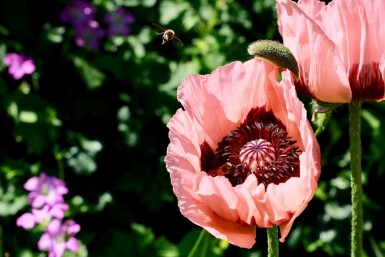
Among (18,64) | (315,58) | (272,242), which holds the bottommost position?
(18,64)

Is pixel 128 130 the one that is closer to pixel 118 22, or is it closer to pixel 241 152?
pixel 118 22

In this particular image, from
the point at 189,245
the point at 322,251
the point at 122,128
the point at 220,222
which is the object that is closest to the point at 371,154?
the point at 322,251

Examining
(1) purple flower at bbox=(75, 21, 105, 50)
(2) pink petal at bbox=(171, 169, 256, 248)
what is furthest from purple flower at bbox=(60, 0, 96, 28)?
(2) pink petal at bbox=(171, 169, 256, 248)

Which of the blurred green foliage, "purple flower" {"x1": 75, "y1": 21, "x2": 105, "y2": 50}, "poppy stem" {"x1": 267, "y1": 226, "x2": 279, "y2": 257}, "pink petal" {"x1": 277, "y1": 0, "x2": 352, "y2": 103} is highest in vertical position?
"pink petal" {"x1": 277, "y1": 0, "x2": 352, "y2": 103}

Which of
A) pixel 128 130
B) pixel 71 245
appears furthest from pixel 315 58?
pixel 128 130

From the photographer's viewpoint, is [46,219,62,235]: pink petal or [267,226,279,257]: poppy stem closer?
[267,226,279,257]: poppy stem

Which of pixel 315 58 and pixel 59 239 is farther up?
pixel 315 58

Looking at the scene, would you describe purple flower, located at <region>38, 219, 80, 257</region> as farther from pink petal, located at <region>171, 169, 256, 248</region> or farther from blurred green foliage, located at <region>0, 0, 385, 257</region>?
pink petal, located at <region>171, 169, 256, 248</region>
